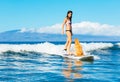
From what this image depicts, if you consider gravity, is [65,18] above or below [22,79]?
above

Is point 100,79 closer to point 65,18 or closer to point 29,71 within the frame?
point 29,71

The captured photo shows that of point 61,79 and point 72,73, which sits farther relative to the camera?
point 72,73

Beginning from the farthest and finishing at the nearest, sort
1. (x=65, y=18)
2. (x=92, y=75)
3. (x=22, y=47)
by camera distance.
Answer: (x=22, y=47) → (x=65, y=18) → (x=92, y=75)

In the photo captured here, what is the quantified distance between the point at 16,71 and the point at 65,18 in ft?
29.6

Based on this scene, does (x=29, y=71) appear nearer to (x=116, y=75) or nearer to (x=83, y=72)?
(x=83, y=72)

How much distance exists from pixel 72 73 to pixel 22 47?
2132 centimetres

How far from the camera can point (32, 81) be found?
39.4 ft

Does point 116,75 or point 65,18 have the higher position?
A: point 65,18

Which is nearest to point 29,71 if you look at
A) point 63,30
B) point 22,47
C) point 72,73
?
point 72,73

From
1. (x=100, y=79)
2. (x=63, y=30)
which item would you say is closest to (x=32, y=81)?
(x=100, y=79)

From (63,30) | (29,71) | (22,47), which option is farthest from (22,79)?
(22,47)

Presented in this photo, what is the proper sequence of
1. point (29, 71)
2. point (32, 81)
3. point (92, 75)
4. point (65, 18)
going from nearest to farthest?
point (32, 81) < point (92, 75) < point (29, 71) < point (65, 18)

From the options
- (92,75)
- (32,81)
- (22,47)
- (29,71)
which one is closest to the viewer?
(32,81)

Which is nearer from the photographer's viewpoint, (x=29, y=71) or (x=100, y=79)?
(x=100, y=79)
